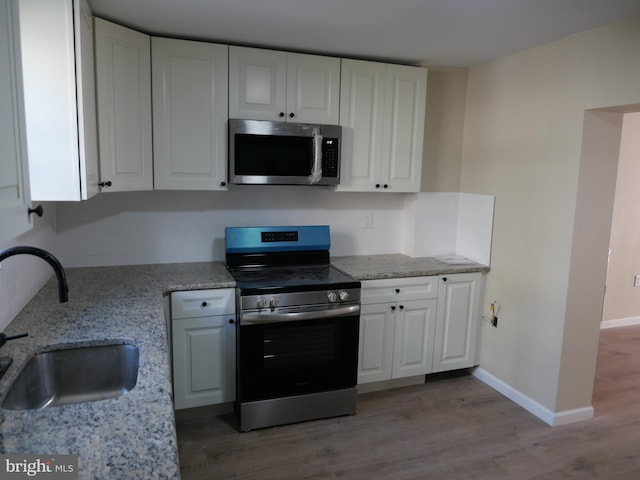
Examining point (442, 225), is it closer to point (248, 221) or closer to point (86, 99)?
point (248, 221)

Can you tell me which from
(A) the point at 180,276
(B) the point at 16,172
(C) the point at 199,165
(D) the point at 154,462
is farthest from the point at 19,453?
(C) the point at 199,165

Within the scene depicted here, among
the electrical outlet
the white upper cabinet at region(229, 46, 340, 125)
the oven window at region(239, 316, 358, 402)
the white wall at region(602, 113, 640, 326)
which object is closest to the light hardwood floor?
the oven window at region(239, 316, 358, 402)

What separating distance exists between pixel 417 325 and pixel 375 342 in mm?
344

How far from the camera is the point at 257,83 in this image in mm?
2750

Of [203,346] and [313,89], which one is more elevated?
[313,89]

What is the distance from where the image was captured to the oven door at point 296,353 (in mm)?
2543

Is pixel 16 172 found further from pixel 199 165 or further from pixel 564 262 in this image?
pixel 564 262

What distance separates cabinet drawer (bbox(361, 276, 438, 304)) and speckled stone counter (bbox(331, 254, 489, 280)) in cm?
4

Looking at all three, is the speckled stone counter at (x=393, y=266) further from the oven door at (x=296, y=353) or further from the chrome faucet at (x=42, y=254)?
the chrome faucet at (x=42, y=254)

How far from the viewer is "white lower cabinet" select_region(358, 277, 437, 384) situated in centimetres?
297

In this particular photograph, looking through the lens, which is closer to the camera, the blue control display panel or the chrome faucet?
the chrome faucet

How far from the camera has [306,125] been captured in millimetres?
2820
